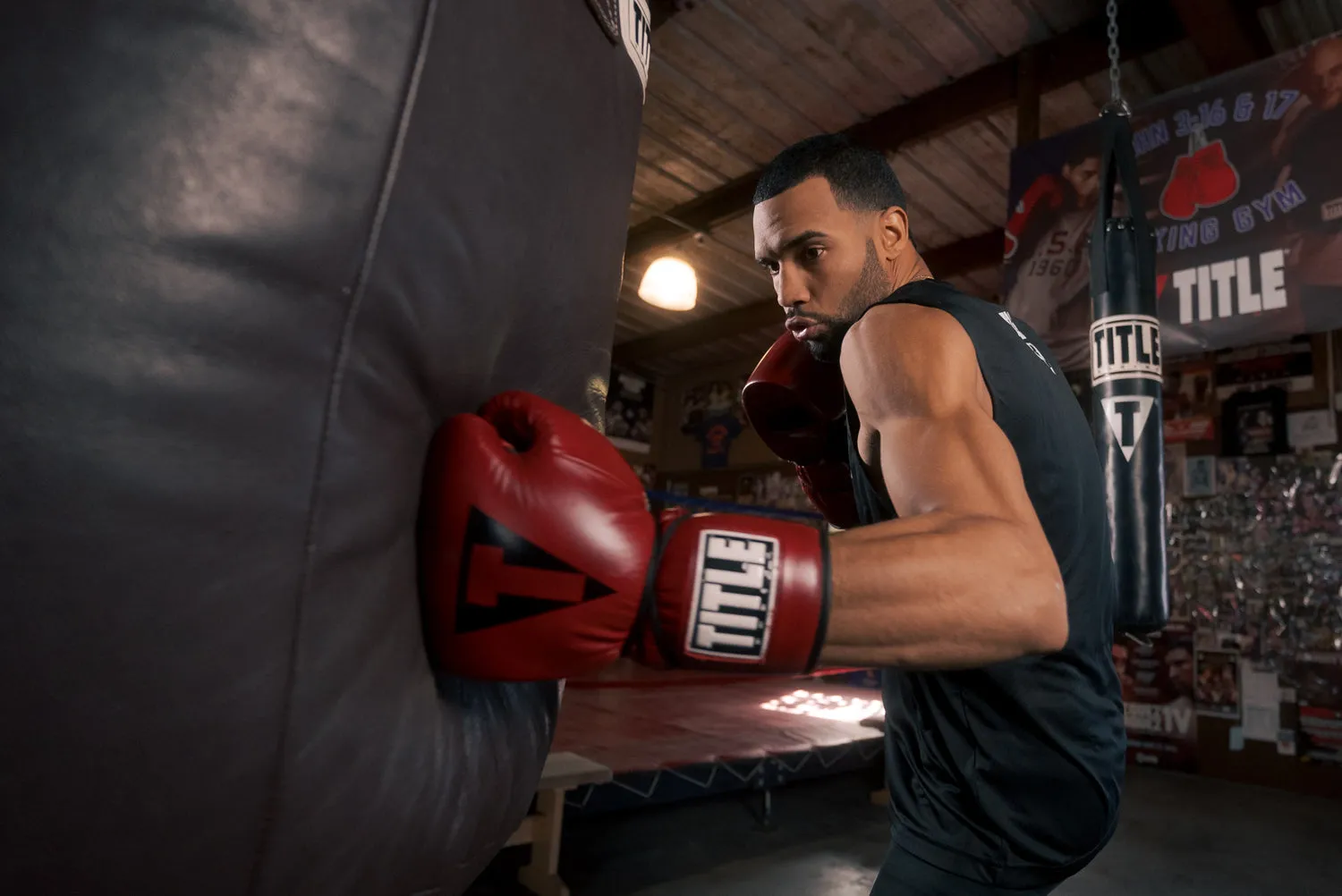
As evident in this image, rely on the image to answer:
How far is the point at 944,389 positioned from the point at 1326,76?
103 inches

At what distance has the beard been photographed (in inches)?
50.8

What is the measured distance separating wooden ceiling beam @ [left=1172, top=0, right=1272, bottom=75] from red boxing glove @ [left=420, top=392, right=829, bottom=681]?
11.3ft

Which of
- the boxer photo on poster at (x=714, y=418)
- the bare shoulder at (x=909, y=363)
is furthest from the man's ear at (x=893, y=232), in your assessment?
the boxer photo on poster at (x=714, y=418)

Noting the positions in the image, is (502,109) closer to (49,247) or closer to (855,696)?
(49,247)

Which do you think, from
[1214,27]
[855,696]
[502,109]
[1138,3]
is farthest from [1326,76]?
[855,696]

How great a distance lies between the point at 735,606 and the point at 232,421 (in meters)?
→ 0.41

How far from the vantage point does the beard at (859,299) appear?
4.24ft

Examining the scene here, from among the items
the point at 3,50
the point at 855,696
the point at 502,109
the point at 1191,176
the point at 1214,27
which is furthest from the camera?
the point at 855,696

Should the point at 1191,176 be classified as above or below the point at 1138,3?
below

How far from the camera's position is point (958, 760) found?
3.45ft

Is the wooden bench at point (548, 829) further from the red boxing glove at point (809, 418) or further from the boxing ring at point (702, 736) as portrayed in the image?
the red boxing glove at point (809, 418)

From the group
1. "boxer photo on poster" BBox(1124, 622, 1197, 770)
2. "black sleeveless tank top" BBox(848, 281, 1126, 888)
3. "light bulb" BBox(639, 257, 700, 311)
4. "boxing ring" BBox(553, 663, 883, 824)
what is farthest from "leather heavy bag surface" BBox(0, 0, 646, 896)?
"boxer photo on poster" BBox(1124, 622, 1197, 770)

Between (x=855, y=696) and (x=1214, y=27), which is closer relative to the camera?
(x=1214, y=27)

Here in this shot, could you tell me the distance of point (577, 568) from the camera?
615 millimetres
